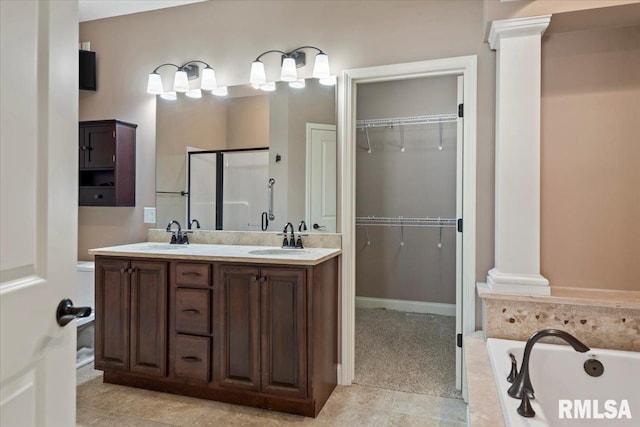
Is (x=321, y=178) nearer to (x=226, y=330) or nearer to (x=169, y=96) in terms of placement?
(x=226, y=330)

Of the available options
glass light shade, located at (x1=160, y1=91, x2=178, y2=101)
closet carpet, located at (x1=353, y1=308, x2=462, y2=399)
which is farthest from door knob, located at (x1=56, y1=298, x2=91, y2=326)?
glass light shade, located at (x1=160, y1=91, x2=178, y2=101)

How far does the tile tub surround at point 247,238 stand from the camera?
255cm

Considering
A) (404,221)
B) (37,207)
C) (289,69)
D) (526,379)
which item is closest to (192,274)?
(37,207)

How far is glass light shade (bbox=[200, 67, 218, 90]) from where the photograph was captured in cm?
281

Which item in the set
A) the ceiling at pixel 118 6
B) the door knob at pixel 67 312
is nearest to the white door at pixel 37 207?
the door knob at pixel 67 312

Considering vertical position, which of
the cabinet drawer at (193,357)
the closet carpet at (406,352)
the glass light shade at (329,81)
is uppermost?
the glass light shade at (329,81)

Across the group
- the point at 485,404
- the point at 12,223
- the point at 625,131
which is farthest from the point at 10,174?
the point at 625,131

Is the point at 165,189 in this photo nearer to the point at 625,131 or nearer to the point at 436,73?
the point at 436,73

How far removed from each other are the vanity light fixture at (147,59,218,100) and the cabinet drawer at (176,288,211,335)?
1584 millimetres

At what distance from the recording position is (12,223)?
0.80 metres

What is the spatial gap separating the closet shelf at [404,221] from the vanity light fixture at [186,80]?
2222 mm

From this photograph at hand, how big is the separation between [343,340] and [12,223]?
209cm

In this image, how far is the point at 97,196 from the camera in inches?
116

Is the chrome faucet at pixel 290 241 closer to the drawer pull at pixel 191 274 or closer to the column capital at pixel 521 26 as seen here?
the drawer pull at pixel 191 274
